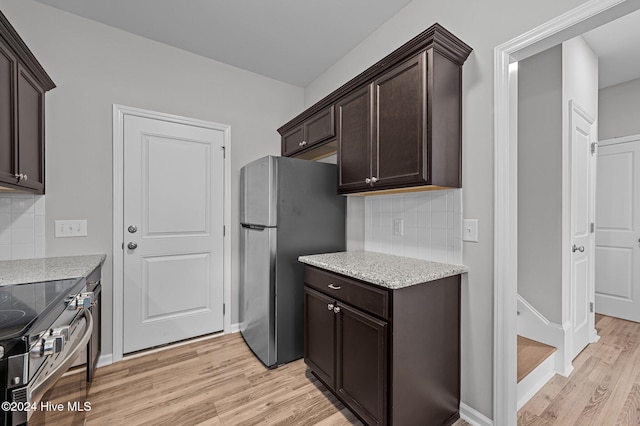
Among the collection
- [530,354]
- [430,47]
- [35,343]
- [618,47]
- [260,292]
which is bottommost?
[530,354]

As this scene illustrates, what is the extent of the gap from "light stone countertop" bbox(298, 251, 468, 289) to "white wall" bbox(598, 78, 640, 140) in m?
3.48

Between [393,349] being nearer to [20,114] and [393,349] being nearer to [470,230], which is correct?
[470,230]

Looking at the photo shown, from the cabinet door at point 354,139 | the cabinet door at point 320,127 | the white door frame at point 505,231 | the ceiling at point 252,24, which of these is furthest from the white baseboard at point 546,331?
the ceiling at point 252,24

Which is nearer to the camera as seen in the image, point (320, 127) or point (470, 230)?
point (470, 230)

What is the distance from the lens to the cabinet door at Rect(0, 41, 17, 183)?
154 centimetres

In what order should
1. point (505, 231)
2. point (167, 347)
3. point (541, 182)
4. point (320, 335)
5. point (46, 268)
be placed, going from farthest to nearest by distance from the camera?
point (167, 347)
point (541, 182)
point (320, 335)
point (46, 268)
point (505, 231)

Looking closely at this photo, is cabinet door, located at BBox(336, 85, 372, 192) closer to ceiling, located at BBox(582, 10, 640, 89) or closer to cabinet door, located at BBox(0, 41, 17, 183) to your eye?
cabinet door, located at BBox(0, 41, 17, 183)

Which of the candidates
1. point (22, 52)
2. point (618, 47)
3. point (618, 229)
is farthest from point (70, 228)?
point (618, 229)

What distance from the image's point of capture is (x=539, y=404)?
1.80 metres

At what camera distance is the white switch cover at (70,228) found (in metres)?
2.16

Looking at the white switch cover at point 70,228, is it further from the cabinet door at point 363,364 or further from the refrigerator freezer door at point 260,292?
the cabinet door at point 363,364

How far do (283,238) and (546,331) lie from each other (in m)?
2.23

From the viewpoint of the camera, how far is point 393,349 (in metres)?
1.35

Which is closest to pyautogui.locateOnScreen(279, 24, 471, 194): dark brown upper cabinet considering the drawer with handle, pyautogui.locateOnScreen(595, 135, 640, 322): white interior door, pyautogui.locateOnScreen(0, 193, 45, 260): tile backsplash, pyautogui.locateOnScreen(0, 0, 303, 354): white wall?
the drawer with handle
